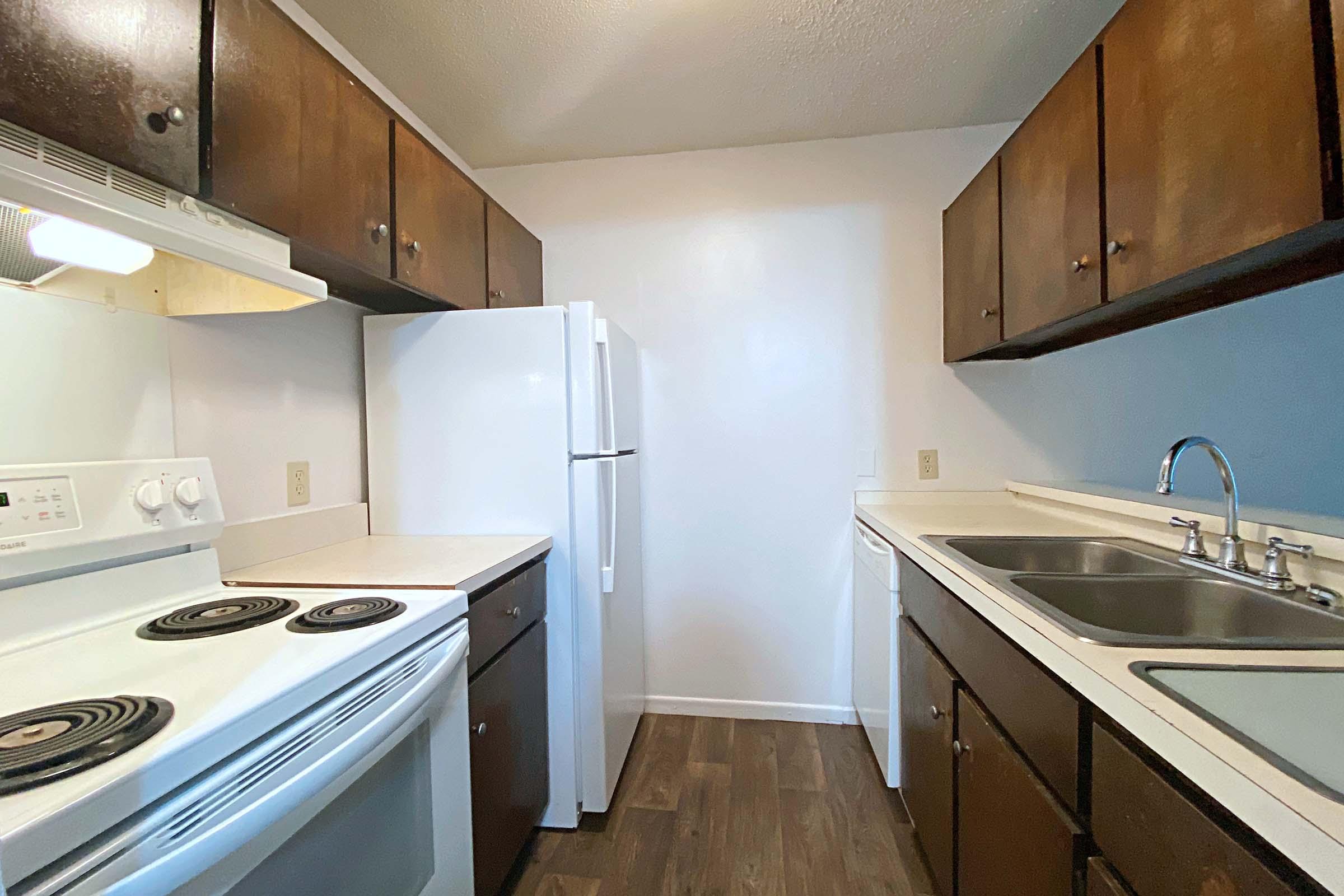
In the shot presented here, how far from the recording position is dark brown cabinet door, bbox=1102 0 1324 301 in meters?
0.79

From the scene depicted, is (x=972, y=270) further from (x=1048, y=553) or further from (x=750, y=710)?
(x=750, y=710)

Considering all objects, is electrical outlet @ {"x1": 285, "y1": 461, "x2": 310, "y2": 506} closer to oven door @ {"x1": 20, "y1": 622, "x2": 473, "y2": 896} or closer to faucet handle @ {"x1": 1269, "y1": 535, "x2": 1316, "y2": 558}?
oven door @ {"x1": 20, "y1": 622, "x2": 473, "y2": 896}

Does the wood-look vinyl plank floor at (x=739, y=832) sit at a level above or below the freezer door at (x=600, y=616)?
below

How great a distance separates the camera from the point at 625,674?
1998mm

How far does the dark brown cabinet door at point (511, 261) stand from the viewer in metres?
1.94

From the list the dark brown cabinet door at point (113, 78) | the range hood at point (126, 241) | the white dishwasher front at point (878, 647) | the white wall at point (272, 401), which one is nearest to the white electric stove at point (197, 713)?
the white wall at point (272, 401)

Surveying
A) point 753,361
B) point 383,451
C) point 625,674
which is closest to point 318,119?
point 383,451

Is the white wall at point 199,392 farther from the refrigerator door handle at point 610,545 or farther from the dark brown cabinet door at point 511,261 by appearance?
the refrigerator door handle at point 610,545

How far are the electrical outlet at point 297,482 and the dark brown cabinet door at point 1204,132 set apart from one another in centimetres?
208

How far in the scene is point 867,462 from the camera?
90.2 inches

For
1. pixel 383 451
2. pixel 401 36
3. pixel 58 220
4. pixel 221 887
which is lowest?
pixel 221 887

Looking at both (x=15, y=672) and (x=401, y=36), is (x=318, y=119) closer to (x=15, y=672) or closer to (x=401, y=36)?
(x=401, y=36)

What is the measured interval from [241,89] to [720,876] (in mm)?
2089

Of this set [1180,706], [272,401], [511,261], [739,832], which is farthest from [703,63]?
[739,832]
